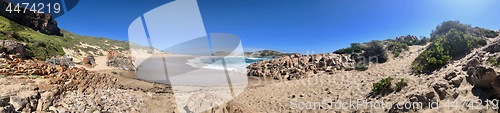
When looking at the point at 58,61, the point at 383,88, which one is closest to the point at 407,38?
the point at 383,88

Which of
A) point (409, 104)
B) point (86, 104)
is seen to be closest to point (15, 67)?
point (86, 104)

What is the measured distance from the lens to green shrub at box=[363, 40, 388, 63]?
64.2 ft

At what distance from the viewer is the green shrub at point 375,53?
64.2 feet

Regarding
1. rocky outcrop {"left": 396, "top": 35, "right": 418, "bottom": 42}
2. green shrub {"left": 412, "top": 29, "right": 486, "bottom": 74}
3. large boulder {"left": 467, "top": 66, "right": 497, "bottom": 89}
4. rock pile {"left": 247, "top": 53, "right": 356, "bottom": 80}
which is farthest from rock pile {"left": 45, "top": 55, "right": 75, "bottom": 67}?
rocky outcrop {"left": 396, "top": 35, "right": 418, "bottom": 42}

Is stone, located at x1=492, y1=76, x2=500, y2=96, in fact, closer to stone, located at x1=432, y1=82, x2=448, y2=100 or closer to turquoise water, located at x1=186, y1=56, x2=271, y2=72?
stone, located at x1=432, y1=82, x2=448, y2=100

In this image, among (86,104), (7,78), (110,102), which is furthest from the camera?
(110,102)

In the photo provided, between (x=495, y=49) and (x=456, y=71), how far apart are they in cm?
130

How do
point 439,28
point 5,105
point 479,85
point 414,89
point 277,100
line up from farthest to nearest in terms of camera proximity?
point 439,28 → point 277,100 → point 414,89 → point 479,85 → point 5,105

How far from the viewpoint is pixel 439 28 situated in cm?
2230

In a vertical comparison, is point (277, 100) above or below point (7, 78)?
below

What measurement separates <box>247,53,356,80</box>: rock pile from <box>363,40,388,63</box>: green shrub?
4.44ft

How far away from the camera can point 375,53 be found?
813 inches

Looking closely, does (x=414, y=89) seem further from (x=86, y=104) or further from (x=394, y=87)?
(x=86, y=104)

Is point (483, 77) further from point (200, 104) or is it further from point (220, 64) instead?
point (220, 64)
